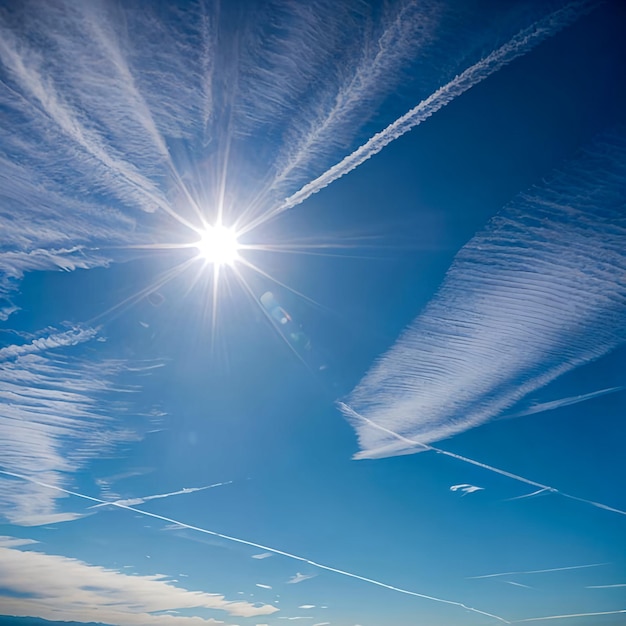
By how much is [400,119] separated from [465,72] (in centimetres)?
116

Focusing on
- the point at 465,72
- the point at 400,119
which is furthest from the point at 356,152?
the point at 465,72

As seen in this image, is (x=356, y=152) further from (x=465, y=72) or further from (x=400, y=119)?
(x=465, y=72)

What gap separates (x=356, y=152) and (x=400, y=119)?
88cm

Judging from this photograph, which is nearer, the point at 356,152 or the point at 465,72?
the point at 465,72

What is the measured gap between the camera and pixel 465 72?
22.7 ft

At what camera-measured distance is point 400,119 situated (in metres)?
7.36

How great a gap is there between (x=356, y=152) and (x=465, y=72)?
204 centimetres

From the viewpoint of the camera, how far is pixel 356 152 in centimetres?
768
